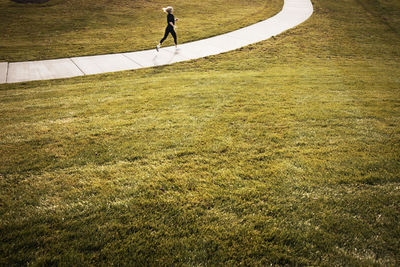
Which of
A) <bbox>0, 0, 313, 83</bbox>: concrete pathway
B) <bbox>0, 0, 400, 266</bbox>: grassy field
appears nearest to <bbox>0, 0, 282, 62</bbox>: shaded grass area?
<bbox>0, 0, 313, 83</bbox>: concrete pathway

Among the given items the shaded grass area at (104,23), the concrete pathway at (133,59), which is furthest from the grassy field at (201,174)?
the shaded grass area at (104,23)

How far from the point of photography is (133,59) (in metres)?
9.60

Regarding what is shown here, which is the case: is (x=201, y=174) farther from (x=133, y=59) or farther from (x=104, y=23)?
(x=104, y=23)

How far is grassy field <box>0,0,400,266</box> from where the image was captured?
233 cm

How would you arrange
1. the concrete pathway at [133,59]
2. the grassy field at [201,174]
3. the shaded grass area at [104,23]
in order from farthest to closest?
the shaded grass area at [104,23]
the concrete pathway at [133,59]
the grassy field at [201,174]

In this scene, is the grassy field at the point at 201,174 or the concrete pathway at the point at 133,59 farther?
the concrete pathway at the point at 133,59

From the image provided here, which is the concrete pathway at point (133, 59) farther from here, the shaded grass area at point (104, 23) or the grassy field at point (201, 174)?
the grassy field at point (201, 174)

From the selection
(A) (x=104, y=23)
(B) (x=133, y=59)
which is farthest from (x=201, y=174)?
(A) (x=104, y=23)

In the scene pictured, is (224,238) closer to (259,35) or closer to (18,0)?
(259,35)

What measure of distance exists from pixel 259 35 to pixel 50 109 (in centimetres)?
1150

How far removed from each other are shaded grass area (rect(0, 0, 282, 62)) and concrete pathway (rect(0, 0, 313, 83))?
0.83 meters

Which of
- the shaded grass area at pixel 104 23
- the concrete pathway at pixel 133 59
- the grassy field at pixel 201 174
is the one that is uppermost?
the shaded grass area at pixel 104 23

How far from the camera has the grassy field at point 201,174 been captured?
2.33m

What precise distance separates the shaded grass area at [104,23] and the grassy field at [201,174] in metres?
4.89
